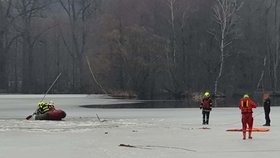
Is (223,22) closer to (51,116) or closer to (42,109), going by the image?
(42,109)

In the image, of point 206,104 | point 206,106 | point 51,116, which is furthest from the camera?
point 51,116

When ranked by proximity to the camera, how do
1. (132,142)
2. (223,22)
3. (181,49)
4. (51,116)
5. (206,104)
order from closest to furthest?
(132,142), (206,104), (51,116), (223,22), (181,49)

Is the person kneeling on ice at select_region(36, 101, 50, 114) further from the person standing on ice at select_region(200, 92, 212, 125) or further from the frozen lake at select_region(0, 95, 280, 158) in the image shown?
the person standing on ice at select_region(200, 92, 212, 125)

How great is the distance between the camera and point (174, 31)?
58719 mm

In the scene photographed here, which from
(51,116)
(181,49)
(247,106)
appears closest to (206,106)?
(247,106)

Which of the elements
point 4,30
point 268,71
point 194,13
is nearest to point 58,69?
point 4,30

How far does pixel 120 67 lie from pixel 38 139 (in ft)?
144

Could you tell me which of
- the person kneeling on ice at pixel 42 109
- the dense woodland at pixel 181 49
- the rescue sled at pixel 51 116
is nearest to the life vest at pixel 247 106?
the rescue sled at pixel 51 116

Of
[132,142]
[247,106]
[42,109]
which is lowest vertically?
[132,142]

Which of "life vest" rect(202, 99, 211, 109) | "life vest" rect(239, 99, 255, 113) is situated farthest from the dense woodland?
"life vest" rect(239, 99, 255, 113)

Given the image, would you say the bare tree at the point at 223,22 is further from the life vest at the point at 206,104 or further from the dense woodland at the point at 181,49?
the life vest at the point at 206,104

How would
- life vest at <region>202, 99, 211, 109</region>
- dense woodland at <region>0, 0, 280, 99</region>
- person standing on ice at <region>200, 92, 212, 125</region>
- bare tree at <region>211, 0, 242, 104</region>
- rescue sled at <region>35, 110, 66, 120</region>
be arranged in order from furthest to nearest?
dense woodland at <region>0, 0, 280, 99</region>
bare tree at <region>211, 0, 242, 104</region>
rescue sled at <region>35, 110, 66, 120</region>
life vest at <region>202, 99, 211, 109</region>
person standing on ice at <region>200, 92, 212, 125</region>

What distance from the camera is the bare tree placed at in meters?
54.8

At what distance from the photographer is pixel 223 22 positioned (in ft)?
185
